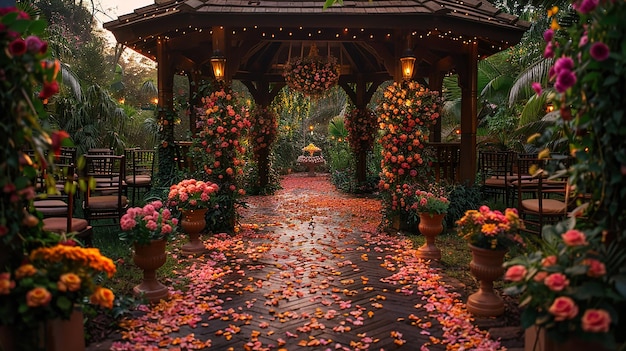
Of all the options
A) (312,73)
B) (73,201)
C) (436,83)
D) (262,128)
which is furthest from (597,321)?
(262,128)

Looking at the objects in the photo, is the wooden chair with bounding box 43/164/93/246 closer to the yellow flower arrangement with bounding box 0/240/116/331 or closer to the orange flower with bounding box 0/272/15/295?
the yellow flower arrangement with bounding box 0/240/116/331

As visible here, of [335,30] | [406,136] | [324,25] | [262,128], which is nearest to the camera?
[406,136]

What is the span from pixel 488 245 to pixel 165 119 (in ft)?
20.5

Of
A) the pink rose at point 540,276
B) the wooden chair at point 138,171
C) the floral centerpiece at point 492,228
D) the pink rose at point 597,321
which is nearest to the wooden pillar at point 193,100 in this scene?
the wooden chair at point 138,171

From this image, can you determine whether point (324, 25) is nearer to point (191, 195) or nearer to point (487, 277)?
point (191, 195)

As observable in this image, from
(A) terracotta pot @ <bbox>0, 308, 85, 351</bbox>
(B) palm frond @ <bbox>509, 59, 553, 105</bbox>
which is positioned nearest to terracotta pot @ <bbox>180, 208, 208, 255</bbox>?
(A) terracotta pot @ <bbox>0, 308, 85, 351</bbox>

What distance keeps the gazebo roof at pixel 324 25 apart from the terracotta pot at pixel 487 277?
13.5ft

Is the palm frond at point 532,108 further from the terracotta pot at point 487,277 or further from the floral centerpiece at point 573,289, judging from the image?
the floral centerpiece at point 573,289

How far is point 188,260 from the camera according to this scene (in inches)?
214

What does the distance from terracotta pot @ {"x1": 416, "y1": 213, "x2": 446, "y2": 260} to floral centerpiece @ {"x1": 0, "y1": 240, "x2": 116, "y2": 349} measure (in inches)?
146

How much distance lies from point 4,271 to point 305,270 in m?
3.16

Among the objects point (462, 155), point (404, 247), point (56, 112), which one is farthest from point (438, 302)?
point (56, 112)

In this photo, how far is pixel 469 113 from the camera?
8.16 meters

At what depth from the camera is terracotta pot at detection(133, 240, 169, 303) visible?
13.0ft
